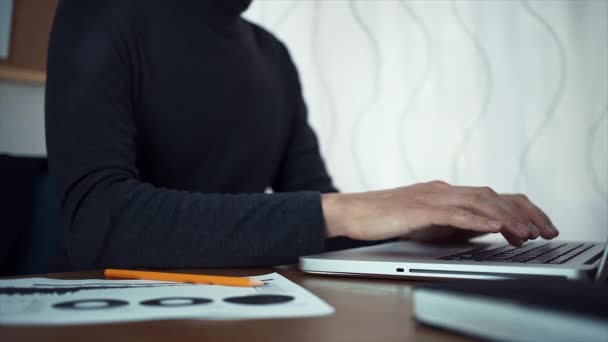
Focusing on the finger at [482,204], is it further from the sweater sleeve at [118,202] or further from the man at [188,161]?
the sweater sleeve at [118,202]

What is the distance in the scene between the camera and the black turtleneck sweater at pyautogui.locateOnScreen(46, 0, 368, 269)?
602 mm

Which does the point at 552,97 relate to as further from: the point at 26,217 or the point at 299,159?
the point at 26,217

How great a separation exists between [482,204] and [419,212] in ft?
0.23

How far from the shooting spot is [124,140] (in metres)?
0.72

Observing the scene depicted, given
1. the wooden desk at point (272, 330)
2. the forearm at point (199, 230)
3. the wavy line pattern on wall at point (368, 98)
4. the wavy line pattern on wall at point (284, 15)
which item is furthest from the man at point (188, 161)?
the wavy line pattern on wall at point (284, 15)

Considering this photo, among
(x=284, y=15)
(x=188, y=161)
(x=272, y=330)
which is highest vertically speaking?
(x=284, y=15)

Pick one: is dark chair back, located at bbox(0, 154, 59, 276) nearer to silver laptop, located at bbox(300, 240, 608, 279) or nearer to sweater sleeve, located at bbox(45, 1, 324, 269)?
sweater sleeve, located at bbox(45, 1, 324, 269)

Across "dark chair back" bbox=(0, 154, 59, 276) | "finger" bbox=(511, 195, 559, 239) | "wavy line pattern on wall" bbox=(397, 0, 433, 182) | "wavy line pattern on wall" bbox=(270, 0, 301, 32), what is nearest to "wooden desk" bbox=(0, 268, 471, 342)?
"finger" bbox=(511, 195, 559, 239)

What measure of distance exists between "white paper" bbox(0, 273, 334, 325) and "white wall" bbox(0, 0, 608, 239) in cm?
87

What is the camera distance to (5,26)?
1152 mm

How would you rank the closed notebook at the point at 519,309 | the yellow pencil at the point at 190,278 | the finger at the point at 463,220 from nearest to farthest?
the closed notebook at the point at 519,309 < the yellow pencil at the point at 190,278 < the finger at the point at 463,220

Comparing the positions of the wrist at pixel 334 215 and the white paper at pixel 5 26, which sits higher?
the white paper at pixel 5 26

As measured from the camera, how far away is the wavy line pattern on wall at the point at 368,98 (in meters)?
1.50

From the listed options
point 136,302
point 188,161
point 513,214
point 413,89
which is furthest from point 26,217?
point 413,89
